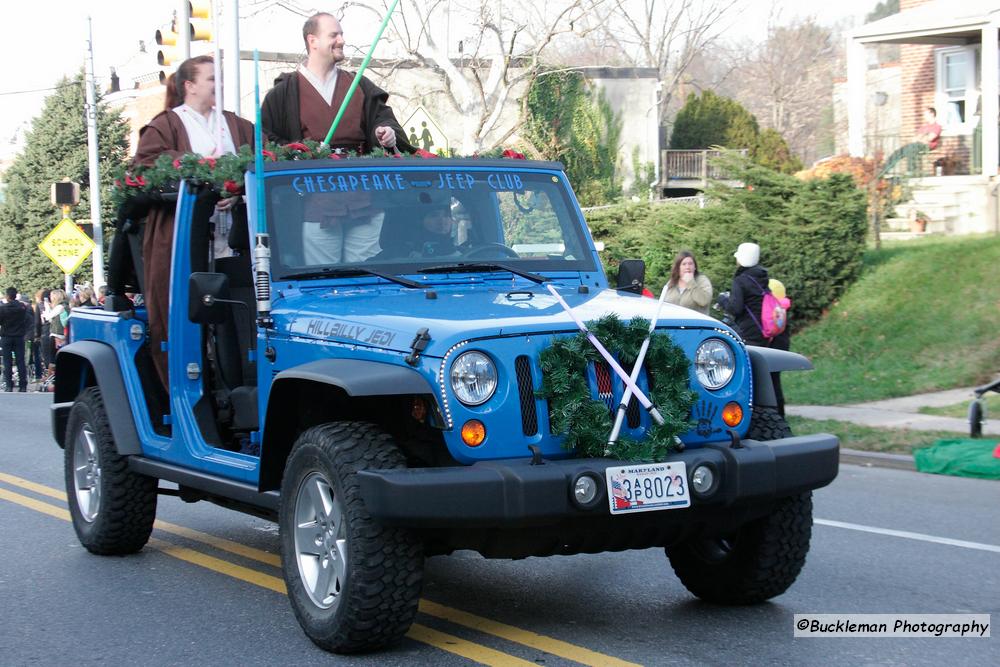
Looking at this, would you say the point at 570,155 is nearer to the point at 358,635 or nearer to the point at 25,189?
the point at 25,189

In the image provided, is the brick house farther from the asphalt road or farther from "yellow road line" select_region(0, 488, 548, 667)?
"yellow road line" select_region(0, 488, 548, 667)

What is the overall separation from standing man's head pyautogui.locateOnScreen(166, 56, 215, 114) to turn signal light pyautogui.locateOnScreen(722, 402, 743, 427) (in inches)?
148

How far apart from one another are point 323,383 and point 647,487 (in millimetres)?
1394

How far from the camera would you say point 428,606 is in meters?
6.20

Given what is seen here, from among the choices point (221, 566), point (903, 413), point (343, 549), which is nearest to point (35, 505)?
point (221, 566)

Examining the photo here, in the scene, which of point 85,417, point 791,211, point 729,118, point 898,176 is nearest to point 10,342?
point 791,211

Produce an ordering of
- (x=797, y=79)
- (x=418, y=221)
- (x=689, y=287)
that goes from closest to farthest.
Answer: (x=418, y=221) < (x=689, y=287) < (x=797, y=79)

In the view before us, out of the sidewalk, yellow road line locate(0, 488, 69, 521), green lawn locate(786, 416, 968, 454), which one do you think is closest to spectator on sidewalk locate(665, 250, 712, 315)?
green lawn locate(786, 416, 968, 454)

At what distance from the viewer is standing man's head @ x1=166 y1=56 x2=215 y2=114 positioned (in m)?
7.65

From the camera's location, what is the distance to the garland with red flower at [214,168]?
6.50m

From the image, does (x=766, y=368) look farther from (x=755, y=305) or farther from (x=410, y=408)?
(x=755, y=305)

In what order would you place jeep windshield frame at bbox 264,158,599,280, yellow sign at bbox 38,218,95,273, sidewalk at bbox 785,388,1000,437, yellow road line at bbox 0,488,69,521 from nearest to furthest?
jeep windshield frame at bbox 264,158,599,280 < yellow road line at bbox 0,488,69,521 < sidewalk at bbox 785,388,1000,437 < yellow sign at bbox 38,218,95,273

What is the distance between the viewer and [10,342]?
25.4 metres

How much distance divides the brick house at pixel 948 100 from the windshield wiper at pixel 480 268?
1693 cm
